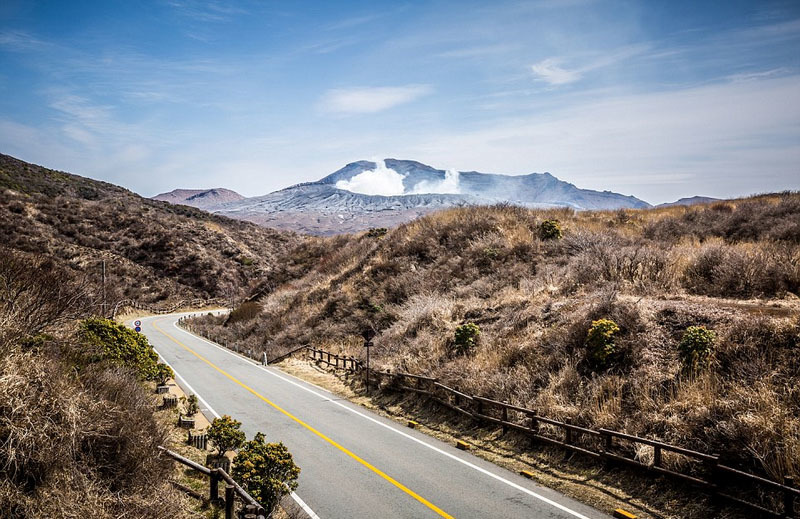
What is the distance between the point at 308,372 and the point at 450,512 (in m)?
15.9

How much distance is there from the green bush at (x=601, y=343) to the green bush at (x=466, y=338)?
4.64m

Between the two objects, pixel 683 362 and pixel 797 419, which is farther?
pixel 683 362

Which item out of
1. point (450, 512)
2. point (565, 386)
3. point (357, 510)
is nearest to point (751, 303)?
point (565, 386)

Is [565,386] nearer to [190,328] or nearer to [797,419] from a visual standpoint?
[797,419]

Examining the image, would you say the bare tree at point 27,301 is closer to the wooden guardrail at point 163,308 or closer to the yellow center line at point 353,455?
the yellow center line at point 353,455

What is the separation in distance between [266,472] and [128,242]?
73.0 m

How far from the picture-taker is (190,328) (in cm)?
4484

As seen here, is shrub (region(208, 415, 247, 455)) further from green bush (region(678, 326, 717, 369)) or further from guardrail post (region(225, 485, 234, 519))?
green bush (region(678, 326, 717, 369))

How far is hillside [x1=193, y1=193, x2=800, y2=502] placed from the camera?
9297 mm

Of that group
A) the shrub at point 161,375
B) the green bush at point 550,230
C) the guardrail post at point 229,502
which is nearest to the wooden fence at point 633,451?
the guardrail post at point 229,502

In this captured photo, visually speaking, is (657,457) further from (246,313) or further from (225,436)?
(246,313)

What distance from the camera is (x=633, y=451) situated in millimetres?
9539

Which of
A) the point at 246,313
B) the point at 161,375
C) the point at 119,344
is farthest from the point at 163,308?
the point at 119,344

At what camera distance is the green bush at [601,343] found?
482 inches
